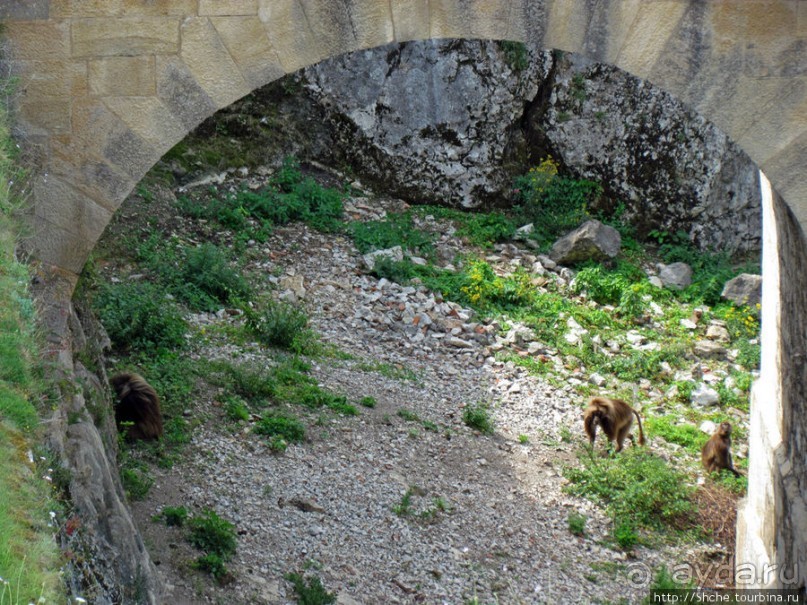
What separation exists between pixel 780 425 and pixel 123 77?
4.32 m

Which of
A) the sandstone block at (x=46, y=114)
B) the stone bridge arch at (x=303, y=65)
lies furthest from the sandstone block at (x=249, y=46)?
the sandstone block at (x=46, y=114)

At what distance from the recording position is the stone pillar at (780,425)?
202 inches

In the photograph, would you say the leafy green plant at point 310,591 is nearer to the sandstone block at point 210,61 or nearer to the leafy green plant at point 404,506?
the leafy green plant at point 404,506

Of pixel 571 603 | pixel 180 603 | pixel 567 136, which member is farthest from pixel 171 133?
pixel 567 136

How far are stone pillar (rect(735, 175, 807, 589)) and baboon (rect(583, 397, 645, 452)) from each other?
1.51 m

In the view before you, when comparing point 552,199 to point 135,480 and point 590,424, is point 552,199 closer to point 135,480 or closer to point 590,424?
point 590,424

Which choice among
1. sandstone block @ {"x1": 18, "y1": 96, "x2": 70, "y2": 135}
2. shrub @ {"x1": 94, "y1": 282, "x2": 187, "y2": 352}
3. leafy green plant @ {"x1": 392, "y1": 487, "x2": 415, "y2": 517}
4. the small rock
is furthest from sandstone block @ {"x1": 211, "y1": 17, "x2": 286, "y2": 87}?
the small rock

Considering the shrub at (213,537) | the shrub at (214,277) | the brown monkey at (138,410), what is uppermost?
the shrub at (214,277)

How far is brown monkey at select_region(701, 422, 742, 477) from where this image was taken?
25.3 ft

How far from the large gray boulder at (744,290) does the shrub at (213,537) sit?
738cm

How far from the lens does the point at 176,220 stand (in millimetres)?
10766

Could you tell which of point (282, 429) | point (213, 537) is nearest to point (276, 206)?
point (282, 429)

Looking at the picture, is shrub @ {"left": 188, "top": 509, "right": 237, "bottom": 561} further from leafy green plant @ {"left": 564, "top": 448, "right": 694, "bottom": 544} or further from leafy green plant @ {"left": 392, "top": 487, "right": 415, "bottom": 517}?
leafy green plant @ {"left": 564, "top": 448, "right": 694, "bottom": 544}

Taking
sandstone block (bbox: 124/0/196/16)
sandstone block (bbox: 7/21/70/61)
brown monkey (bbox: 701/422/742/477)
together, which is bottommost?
brown monkey (bbox: 701/422/742/477)
